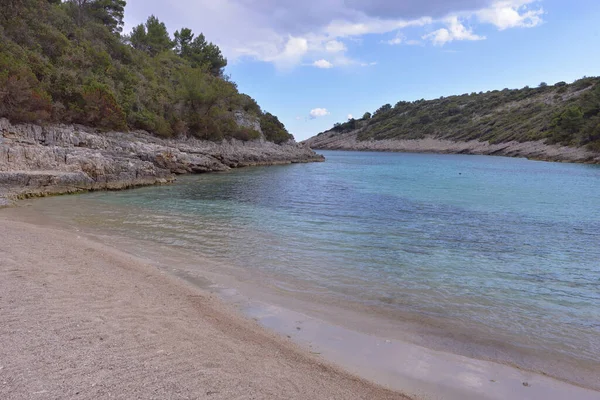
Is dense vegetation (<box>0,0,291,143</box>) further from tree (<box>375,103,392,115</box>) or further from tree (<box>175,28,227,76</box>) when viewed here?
tree (<box>375,103,392,115</box>)

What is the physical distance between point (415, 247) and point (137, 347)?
26.2ft

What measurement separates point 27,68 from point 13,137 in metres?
7.22

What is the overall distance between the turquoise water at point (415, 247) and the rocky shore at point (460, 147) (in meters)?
48.1

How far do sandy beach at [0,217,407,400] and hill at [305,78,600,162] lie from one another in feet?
222

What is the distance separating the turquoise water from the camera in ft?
20.2

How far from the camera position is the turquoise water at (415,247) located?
6.14 meters

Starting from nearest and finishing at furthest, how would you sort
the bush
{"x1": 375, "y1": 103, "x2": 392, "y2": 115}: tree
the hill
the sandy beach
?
the sandy beach, the bush, the hill, {"x1": 375, "y1": 103, "x2": 392, "y2": 115}: tree

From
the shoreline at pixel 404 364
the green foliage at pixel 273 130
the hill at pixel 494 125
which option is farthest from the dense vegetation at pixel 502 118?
the shoreline at pixel 404 364

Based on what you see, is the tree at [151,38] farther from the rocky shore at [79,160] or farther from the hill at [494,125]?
the hill at [494,125]

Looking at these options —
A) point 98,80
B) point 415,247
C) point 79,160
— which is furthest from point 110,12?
point 415,247

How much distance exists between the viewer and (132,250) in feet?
30.5

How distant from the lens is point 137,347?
4090 mm

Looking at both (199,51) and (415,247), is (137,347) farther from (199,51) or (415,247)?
(199,51)

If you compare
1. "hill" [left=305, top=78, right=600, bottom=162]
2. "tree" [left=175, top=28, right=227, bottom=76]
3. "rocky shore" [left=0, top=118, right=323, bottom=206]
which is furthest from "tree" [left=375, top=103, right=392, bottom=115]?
"rocky shore" [left=0, top=118, right=323, bottom=206]
